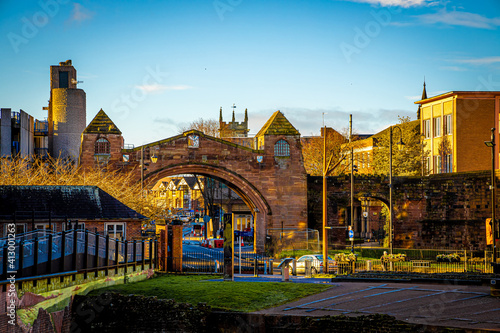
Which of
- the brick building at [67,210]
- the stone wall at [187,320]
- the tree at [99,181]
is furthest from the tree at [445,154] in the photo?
the stone wall at [187,320]

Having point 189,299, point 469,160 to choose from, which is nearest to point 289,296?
point 189,299

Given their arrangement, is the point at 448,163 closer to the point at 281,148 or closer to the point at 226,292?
the point at 281,148

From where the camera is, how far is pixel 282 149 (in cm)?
4406

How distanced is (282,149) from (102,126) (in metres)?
12.5

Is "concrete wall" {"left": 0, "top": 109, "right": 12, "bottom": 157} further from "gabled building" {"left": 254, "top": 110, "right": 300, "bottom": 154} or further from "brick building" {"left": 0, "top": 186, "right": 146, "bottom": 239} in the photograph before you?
"brick building" {"left": 0, "top": 186, "right": 146, "bottom": 239}

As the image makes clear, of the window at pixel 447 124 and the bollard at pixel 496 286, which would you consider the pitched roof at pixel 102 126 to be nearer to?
the bollard at pixel 496 286

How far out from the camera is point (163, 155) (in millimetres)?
42062

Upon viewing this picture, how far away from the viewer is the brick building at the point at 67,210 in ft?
90.2

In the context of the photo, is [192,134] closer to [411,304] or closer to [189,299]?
[189,299]

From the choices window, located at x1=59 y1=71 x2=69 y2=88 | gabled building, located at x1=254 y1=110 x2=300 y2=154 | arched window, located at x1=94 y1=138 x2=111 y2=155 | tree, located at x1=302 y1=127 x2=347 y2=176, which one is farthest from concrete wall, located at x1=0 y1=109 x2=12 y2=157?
tree, located at x1=302 y1=127 x2=347 y2=176

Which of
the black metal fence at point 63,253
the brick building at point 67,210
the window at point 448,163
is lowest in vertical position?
the black metal fence at point 63,253

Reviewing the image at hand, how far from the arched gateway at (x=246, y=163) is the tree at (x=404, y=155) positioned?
17445 mm

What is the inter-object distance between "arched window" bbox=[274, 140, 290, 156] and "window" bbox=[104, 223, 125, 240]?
17.4m

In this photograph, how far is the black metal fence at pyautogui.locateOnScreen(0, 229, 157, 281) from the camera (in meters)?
17.6
